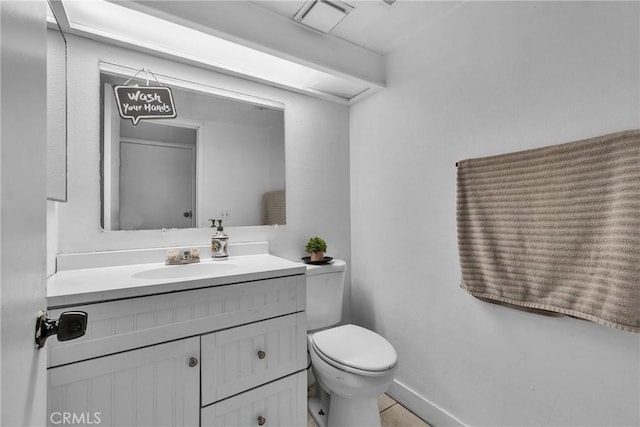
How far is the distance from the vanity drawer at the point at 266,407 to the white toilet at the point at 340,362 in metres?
0.16

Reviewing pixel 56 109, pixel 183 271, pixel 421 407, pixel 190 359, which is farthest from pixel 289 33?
pixel 421 407

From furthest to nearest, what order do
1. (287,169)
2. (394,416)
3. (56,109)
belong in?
1. (287,169)
2. (394,416)
3. (56,109)

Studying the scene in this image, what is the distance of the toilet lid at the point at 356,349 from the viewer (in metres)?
1.28

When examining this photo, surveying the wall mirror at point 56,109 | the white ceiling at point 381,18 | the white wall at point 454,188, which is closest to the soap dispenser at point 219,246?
the wall mirror at point 56,109

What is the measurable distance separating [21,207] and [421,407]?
1.90 meters

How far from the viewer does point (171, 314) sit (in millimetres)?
1025

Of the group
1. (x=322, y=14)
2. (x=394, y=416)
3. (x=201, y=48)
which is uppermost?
(x=322, y=14)

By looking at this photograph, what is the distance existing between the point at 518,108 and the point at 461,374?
1.27 m

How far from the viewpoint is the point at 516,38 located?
1205 mm

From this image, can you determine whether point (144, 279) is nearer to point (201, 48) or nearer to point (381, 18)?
point (201, 48)

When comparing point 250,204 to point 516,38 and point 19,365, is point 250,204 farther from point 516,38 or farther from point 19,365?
point 516,38

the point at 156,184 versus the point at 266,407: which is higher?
the point at 156,184

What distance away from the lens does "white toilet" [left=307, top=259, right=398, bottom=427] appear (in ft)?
4.14

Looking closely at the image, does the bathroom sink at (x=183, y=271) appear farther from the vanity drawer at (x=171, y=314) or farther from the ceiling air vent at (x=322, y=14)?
the ceiling air vent at (x=322, y=14)
